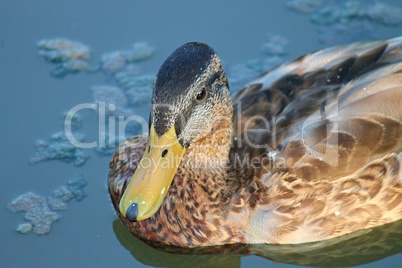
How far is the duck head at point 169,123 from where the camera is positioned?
4594mm

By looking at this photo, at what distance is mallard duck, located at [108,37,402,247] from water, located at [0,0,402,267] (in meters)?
0.26

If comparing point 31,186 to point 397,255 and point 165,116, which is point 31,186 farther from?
point 397,255

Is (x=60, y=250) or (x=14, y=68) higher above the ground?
(x=14, y=68)

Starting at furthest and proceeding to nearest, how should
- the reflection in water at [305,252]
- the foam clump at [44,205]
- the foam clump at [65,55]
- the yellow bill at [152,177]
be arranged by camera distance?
the foam clump at [65,55] → the foam clump at [44,205] → the reflection in water at [305,252] → the yellow bill at [152,177]

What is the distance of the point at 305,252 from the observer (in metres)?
5.26

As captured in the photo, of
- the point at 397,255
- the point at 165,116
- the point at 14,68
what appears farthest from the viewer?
the point at 14,68

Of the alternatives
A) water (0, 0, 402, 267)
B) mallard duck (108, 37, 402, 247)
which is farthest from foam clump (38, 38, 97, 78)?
mallard duck (108, 37, 402, 247)

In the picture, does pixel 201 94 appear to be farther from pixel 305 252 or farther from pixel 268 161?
pixel 305 252

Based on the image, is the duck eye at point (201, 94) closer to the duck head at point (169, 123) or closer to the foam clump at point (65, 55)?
the duck head at point (169, 123)

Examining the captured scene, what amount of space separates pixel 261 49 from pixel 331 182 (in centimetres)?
229

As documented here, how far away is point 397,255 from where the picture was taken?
5289 mm

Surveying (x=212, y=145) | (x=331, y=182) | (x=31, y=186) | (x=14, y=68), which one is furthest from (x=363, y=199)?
(x=14, y=68)

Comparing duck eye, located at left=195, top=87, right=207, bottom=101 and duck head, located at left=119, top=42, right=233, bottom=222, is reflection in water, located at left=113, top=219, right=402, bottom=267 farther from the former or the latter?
duck eye, located at left=195, top=87, right=207, bottom=101

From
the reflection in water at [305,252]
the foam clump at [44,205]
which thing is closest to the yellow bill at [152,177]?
the reflection in water at [305,252]
